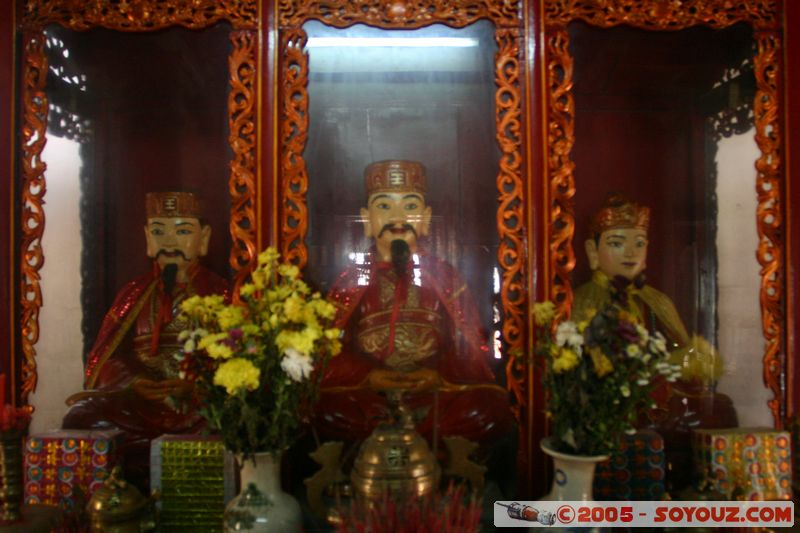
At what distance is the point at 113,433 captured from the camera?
2174 millimetres

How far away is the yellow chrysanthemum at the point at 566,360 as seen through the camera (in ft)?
Answer: 5.94

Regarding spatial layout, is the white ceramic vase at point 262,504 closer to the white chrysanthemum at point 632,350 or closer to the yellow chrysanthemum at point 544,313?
the yellow chrysanthemum at point 544,313

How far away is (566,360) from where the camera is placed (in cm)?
181

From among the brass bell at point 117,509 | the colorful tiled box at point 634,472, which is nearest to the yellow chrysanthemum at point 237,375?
the brass bell at point 117,509

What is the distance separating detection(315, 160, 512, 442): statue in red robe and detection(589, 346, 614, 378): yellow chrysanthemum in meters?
0.53

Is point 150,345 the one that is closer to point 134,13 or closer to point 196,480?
point 196,480

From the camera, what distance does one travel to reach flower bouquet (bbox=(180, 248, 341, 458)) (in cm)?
167

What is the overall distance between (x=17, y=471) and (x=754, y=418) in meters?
2.57

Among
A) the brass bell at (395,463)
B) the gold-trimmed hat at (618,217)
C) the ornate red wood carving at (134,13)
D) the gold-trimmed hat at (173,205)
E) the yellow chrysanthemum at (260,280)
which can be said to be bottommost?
the brass bell at (395,463)

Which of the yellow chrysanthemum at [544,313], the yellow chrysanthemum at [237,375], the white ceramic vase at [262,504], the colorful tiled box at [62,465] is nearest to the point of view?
the yellow chrysanthemum at [237,375]

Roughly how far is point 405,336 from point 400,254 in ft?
1.04

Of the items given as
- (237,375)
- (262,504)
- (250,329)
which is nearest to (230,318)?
(250,329)

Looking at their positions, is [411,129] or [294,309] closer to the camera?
[294,309]

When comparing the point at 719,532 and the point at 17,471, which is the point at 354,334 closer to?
the point at 17,471
